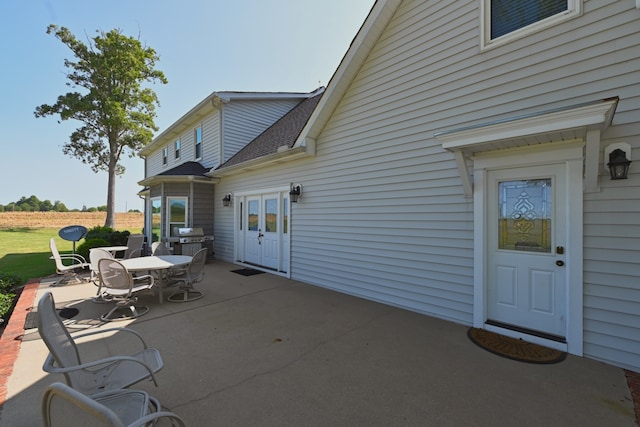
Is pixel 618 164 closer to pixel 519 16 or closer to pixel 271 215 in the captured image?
pixel 519 16

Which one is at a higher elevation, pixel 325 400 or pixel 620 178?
pixel 620 178

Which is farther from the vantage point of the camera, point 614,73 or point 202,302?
point 202,302

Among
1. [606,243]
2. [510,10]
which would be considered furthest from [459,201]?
[510,10]

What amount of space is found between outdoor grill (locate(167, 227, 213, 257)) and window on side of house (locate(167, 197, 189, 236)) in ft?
1.73

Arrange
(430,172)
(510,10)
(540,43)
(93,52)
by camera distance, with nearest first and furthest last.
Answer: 1. (540,43)
2. (510,10)
3. (430,172)
4. (93,52)

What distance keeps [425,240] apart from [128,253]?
322 inches

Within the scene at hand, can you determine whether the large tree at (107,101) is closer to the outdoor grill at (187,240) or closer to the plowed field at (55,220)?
the plowed field at (55,220)

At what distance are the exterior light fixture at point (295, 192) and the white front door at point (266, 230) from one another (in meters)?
0.54

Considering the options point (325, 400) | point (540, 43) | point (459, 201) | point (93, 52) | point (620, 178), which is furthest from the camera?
point (93, 52)

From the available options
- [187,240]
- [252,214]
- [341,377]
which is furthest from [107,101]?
[341,377]

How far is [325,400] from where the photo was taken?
257 centimetres

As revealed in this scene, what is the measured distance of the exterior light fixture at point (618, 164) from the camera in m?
3.01

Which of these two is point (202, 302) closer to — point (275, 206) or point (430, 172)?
point (275, 206)

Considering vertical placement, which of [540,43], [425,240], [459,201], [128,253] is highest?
[540,43]
